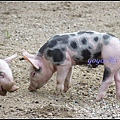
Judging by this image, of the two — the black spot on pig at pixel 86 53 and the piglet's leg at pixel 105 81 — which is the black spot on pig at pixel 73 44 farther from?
the piglet's leg at pixel 105 81

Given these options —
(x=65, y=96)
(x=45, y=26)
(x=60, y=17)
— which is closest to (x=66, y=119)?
(x=65, y=96)

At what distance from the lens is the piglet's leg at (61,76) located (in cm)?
393

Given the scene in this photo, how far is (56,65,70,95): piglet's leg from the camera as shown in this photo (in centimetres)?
393

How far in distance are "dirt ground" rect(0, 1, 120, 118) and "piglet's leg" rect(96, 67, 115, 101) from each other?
0.19 ft

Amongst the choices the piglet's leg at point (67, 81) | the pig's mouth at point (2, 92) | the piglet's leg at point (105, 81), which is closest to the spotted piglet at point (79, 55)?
the piglet's leg at point (105, 81)

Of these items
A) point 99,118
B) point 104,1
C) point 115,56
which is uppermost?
point 104,1

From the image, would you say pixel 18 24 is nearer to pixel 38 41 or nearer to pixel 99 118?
pixel 38 41

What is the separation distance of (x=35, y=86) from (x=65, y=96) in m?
0.31

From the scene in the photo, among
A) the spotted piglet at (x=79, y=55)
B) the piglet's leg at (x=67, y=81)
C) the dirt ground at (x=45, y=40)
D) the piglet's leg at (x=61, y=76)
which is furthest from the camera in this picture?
the piglet's leg at (x=67, y=81)

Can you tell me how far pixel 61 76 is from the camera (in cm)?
396

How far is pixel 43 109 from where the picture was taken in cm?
365

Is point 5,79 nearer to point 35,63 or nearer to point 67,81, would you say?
point 35,63

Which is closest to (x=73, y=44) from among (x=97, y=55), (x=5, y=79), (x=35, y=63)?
(x=97, y=55)

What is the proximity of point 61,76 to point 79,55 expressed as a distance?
0.26 m
